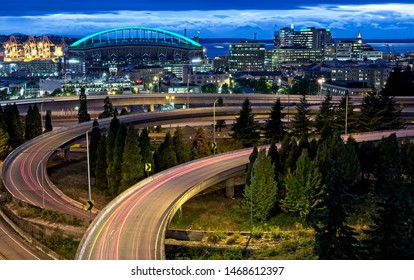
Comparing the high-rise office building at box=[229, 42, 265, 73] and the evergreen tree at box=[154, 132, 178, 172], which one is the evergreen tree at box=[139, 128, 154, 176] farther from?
the high-rise office building at box=[229, 42, 265, 73]

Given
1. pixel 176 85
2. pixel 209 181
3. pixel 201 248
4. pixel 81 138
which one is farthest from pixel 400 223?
pixel 176 85

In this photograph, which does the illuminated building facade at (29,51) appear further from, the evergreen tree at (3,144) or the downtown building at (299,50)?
the evergreen tree at (3,144)

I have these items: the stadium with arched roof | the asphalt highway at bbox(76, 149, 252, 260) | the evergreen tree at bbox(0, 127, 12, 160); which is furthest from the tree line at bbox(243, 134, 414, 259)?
the stadium with arched roof

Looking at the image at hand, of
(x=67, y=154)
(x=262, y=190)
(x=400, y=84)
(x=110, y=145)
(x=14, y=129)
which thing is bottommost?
(x=67, y=154)

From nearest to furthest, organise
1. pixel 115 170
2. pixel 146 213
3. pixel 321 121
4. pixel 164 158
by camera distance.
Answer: pixel 146 213
pixel 115 170
pixel 164 158
pixel 321 121

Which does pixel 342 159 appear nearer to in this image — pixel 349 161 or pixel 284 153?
pixel 349 161

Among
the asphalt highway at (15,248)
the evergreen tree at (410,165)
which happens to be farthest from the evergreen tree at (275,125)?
the asphalt highway at (15,248)

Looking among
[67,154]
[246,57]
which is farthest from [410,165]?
[246,57]

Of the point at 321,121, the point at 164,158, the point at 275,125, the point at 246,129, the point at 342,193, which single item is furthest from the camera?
the point at 321,121
